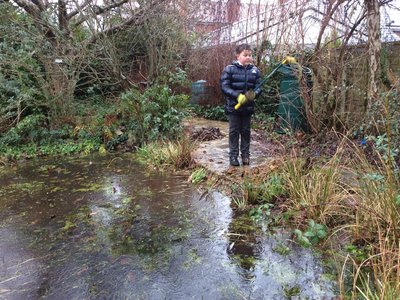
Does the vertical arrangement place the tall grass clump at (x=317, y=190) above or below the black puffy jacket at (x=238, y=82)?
below

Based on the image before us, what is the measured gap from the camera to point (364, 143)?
5.10 meters

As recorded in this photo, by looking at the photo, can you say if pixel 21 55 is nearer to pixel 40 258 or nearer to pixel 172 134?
pixel 172 134

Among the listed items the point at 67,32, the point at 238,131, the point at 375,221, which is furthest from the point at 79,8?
the point at 375,221

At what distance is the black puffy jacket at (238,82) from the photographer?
16.1ft

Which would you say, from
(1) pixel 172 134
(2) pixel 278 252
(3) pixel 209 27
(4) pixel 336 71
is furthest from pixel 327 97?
(3) pixel 209 27

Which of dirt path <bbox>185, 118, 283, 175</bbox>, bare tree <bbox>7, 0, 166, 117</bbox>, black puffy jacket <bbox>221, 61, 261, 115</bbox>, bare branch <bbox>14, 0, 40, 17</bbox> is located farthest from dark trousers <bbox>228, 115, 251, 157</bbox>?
bare branch <bbox>14, 0, 40, 17</bbox>

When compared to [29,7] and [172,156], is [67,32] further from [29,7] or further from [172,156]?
[172,156]

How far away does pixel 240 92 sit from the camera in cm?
493

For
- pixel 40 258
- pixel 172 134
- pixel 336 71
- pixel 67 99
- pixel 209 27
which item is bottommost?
pixel 40 258

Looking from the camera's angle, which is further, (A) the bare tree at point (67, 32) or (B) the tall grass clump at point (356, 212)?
(A) the bare tree at point (67, 32)

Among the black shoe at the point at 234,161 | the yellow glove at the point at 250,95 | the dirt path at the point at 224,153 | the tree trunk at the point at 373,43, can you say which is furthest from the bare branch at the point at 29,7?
the tree trunk at the point at 373,43

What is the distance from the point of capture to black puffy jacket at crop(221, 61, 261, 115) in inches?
193

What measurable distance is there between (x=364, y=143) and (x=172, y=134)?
3.43 metres

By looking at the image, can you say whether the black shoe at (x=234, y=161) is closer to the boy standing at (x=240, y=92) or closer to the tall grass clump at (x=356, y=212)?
the boy standing at (x=240, y=92)
